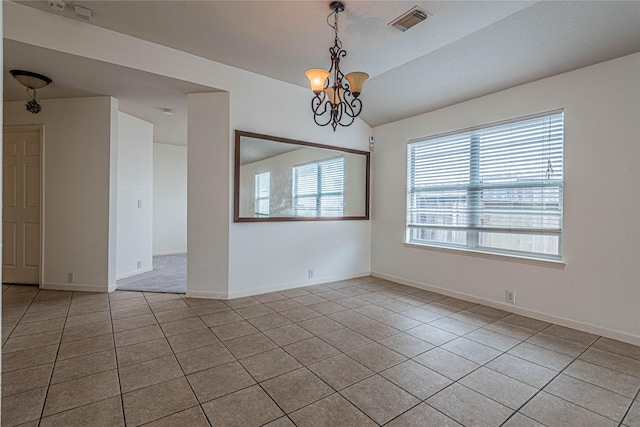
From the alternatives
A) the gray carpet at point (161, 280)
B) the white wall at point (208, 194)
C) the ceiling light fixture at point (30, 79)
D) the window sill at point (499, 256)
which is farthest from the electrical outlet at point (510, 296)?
the ceiling light fixture at point (30, 79)

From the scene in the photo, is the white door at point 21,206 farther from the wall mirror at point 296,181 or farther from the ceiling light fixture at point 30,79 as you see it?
the wall mirror at point 296,181

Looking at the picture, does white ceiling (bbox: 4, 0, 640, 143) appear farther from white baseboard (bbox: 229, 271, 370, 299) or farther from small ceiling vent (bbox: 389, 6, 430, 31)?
white baseboard (bbox: 229, 271, 370, 299)

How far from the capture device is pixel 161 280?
4.79 m

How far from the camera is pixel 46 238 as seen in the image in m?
4.22

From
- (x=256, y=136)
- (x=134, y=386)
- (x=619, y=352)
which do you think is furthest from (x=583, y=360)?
(x=256, y=136)

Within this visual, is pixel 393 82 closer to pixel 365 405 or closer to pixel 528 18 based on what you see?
pixel 528 18

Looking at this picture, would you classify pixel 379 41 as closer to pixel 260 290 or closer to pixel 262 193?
pixel 262 193

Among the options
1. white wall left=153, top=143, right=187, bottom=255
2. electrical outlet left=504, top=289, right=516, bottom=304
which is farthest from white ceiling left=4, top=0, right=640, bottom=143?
white wall left=153, top=143, right=187, bottom=255

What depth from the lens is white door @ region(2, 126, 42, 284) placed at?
4363 millimetres

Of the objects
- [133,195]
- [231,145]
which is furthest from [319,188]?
[133,195]

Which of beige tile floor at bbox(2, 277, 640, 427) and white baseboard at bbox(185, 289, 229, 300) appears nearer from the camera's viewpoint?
beige tile floor at bbox(2, 277, 640, 427)

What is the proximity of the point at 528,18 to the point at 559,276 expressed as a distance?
2447mm

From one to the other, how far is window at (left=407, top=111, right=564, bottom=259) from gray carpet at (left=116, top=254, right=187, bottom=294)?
137 inches

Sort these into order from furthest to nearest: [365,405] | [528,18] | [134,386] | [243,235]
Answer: [243,235] < [528,18] < [134,386] < [365,405]
